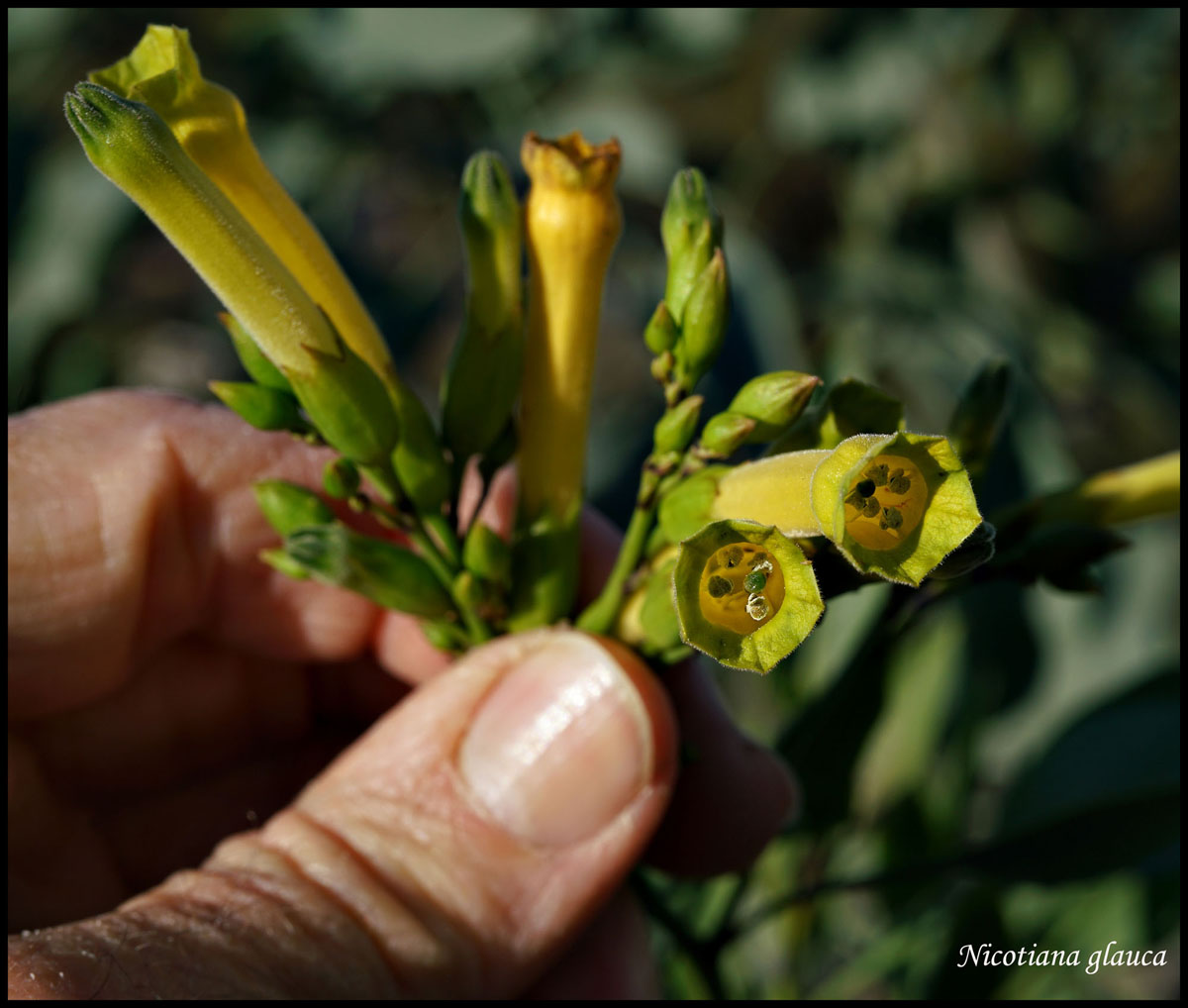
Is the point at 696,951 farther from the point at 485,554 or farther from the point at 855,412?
the point at 855,412

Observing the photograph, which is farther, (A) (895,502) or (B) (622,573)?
(B) (622,573)

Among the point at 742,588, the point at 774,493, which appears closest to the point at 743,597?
the point at 742,588

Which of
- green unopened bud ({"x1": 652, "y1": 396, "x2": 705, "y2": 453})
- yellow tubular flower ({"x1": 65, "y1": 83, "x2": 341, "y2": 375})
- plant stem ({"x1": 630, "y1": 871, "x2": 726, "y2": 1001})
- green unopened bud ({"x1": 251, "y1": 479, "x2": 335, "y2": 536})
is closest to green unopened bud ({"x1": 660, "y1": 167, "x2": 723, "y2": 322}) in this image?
green unopened bud ({"x1": 652, "y1": 396, "x2": 705, "y2": 453})

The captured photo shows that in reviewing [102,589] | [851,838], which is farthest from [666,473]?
[851,838]

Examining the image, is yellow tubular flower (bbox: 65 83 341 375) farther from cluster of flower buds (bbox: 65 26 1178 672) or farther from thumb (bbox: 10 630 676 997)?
thumb (bbox: 10 630 676 997)

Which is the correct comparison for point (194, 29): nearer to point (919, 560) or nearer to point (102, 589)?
point (102, 589)

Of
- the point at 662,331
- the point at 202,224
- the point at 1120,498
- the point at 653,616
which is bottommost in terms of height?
the point at 1120,498
